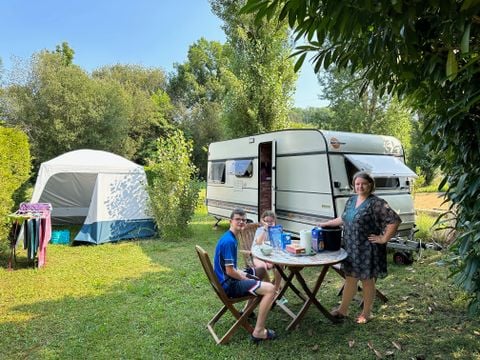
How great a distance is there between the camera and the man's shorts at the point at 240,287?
311cm

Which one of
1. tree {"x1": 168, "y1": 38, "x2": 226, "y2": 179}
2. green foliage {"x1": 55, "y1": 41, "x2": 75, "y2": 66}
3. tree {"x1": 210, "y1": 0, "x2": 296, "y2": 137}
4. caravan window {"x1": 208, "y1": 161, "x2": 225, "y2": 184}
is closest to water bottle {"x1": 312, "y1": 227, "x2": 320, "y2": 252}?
caravan window {"x1": 208, "y1": 161, "x2": 225, "y2": 184}

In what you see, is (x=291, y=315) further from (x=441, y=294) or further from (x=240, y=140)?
(x=240, y=140)

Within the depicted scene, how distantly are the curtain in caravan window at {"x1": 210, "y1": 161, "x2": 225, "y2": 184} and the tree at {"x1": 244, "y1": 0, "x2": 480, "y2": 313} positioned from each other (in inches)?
270

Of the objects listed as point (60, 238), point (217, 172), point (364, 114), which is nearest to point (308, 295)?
→ point (217, 172)

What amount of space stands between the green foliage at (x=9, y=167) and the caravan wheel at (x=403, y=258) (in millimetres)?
6709

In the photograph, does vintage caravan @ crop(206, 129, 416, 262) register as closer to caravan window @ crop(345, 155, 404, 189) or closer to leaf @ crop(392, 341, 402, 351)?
caravan window @ crop(345, 155, 404, 189)

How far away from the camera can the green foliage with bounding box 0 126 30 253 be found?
5598mm

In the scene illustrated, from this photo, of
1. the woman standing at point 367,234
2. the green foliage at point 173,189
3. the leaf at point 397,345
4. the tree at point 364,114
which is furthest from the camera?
the tree at point 364,114

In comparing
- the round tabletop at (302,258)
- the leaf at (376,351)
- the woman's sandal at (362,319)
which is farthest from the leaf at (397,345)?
the round tabletop at (302,258)

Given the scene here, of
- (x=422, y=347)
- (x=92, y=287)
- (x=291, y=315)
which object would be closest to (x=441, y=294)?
(x=422, y=347)

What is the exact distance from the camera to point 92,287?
4.86 meters

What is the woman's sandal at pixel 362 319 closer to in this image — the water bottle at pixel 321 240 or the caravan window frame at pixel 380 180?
the water bottle at pixel 321 240

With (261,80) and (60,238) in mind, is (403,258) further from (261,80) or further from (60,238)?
(261,80)

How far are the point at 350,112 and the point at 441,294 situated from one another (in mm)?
12948
